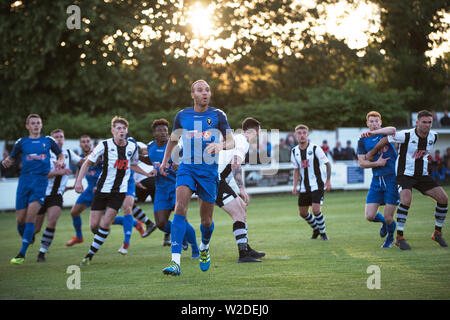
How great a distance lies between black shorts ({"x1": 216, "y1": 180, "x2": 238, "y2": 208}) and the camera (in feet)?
32.0

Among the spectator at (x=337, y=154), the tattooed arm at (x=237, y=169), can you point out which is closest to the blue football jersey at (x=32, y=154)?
the tattooed arm at (x=237, y=169)

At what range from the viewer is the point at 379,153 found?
36.0 feet

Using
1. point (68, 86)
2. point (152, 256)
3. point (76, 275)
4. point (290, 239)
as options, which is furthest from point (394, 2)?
point (76, 275)

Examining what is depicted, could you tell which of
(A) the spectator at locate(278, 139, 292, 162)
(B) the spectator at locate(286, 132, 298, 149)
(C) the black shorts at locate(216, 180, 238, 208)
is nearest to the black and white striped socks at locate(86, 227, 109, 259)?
(C) the black shorts at locate(216, 180, 238, 208)

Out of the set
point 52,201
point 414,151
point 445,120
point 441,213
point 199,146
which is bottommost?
point 441,213

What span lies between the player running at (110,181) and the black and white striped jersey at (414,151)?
451 cm

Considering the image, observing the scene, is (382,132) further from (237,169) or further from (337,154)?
(337,154)

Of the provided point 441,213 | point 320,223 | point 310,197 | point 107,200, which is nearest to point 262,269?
point 107,200

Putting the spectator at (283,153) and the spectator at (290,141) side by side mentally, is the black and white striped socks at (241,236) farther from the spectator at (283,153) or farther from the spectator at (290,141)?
the spectator at (290,141)

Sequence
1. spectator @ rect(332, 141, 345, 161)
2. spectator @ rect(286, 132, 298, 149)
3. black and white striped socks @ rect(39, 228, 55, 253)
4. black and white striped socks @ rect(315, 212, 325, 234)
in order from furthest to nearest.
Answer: spectator @ rect(332, 141, 345, 161), spectator @ rect(286, 132, 298, 149), black and white striped socks @ rect(315, 212, 325, 234), black and white striped socks @ rect(39, 228, 55, 253)

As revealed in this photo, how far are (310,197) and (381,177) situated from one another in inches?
90.6

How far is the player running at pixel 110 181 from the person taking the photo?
33.0ft

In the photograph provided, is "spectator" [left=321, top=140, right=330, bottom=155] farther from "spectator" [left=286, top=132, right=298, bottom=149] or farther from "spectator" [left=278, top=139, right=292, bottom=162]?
"spectator" [left=278, top=139, right=292, bottom=162]

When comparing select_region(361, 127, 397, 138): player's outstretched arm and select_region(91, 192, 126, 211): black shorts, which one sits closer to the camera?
select_region(361, 127, 397, 138): player's outstretched arm
